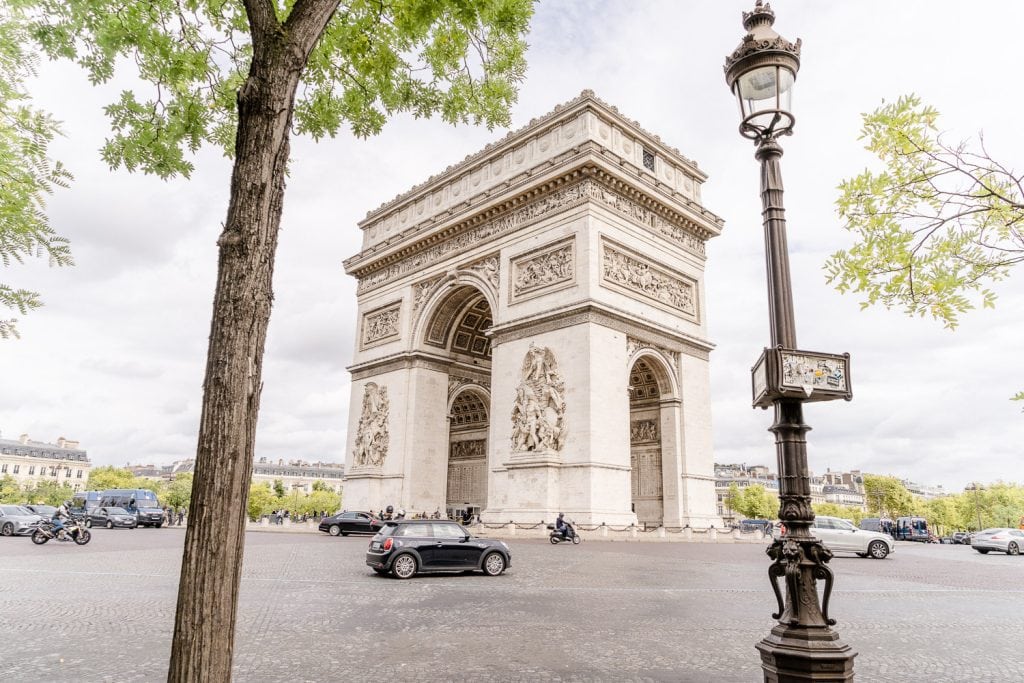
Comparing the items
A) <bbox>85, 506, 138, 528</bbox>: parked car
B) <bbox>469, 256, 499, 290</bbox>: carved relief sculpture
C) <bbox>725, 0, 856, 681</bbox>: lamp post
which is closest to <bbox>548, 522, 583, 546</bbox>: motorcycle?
<bbox>469, 256, 499, 290</bbox>: carved relief sculpture

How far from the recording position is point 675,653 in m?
5.67

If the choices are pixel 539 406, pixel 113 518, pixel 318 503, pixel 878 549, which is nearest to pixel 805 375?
pixel 878 549

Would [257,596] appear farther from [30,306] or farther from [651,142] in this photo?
[651,142]

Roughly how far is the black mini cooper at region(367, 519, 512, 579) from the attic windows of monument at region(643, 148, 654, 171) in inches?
817

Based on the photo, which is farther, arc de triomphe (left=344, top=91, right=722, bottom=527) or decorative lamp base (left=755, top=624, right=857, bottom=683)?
arc de triomphe (left=344, top=91, right=722, bottom=527)

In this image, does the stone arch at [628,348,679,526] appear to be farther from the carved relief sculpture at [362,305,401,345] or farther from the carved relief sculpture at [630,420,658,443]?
the carved relief sculpture at [362,305,401,345]

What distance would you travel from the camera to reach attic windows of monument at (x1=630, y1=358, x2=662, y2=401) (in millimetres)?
27359

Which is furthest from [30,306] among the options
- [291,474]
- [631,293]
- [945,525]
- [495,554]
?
[291,474]

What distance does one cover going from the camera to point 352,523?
88.7ft

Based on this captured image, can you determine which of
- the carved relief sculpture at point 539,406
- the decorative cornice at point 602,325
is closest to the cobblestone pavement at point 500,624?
the carved relief sculpture at point 539,406

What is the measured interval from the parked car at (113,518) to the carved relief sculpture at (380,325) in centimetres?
1519

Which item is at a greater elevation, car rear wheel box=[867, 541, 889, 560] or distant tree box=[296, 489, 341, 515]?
car rear wheel box=[867, 541, 889, 560]

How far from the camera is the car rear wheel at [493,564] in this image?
1203 cm

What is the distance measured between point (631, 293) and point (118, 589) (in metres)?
20.3
